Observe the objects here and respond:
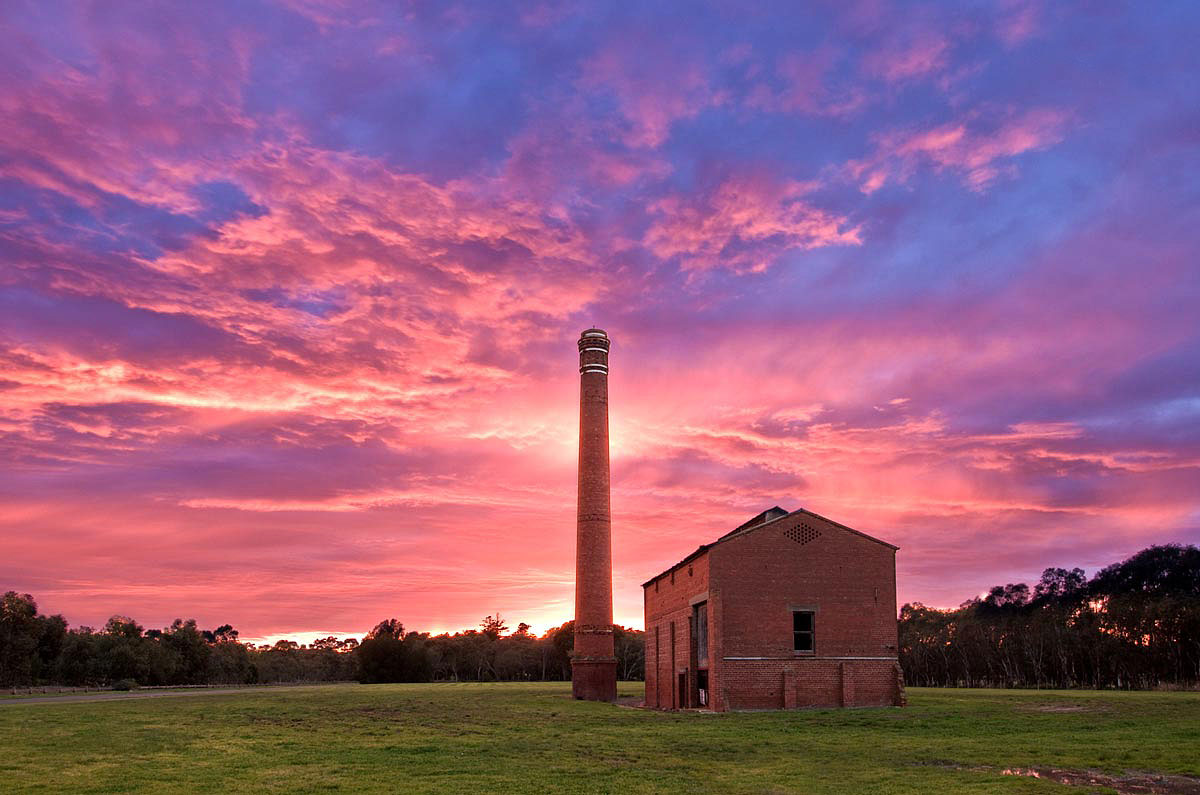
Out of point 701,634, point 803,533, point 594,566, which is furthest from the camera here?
point 594,566

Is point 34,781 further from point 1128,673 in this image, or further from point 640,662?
point 640,662

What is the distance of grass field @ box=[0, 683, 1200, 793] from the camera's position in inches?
701

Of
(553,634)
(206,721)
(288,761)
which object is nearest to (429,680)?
(553,634)

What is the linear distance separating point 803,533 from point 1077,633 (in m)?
50.7

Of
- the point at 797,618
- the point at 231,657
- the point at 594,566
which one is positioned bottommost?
the point at 231,657

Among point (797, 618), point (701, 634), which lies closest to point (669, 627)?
point (701, 634)

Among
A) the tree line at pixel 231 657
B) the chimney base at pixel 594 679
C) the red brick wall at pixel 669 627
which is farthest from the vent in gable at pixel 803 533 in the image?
the tree line at pixel 231 657

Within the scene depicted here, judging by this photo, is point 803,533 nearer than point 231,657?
Yes

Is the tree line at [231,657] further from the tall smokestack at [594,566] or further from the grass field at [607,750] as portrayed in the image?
the grass field at [607,750]

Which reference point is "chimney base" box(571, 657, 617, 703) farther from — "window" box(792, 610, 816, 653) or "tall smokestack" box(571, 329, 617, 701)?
"window" box(792, 610, 816, 653)

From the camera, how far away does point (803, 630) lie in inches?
1719

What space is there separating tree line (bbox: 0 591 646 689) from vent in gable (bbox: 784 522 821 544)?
57035 mm

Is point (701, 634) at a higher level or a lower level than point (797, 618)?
lower

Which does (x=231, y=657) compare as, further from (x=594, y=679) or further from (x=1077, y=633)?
(x=1077, y=633)
